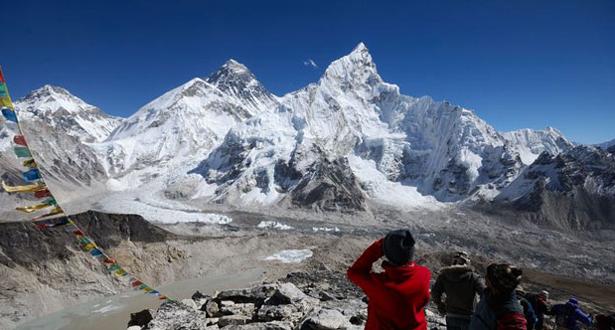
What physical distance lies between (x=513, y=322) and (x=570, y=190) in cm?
14928

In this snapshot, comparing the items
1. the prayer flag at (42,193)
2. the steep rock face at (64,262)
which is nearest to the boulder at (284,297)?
the prayer flag at (42,193)

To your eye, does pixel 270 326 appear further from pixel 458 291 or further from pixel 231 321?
pixel 458 291

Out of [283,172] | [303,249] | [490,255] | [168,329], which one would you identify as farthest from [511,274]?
[283,172]

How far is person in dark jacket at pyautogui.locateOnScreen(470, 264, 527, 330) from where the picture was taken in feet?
11.2

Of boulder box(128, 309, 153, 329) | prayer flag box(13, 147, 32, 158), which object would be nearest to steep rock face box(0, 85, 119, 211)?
boulder box(128, 309, 153, 329)

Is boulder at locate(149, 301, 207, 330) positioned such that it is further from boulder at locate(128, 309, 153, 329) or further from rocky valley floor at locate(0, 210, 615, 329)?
rocky valley floor at locate(0, 210, 615, 329)

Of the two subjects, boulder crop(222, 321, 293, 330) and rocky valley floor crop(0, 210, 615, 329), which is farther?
rocky valley floor crop(0, 210, 615, 329)

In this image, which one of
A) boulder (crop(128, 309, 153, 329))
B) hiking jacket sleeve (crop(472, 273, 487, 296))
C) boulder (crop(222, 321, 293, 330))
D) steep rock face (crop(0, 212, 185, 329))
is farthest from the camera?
steep rock face (crop(0, 212, 185, 329))

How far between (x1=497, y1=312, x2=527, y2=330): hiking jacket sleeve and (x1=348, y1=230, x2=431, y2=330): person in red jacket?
696 mm

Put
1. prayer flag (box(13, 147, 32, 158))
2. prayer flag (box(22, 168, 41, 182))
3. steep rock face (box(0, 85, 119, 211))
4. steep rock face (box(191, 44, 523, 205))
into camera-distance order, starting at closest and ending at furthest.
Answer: prayer flag (box(13, 147, 32, 158)) → prayer flag (box(22, 168, 41, 182)) → steep rock face (box(0, 85, 119, 211)) → steep rock face (box(191, 44, 523, 205))

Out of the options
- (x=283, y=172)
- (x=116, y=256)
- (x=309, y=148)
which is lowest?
(x=116, y=256)

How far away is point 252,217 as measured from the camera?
10856 cm

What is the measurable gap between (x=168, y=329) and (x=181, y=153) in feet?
640

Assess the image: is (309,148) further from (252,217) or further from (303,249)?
(303,249)
